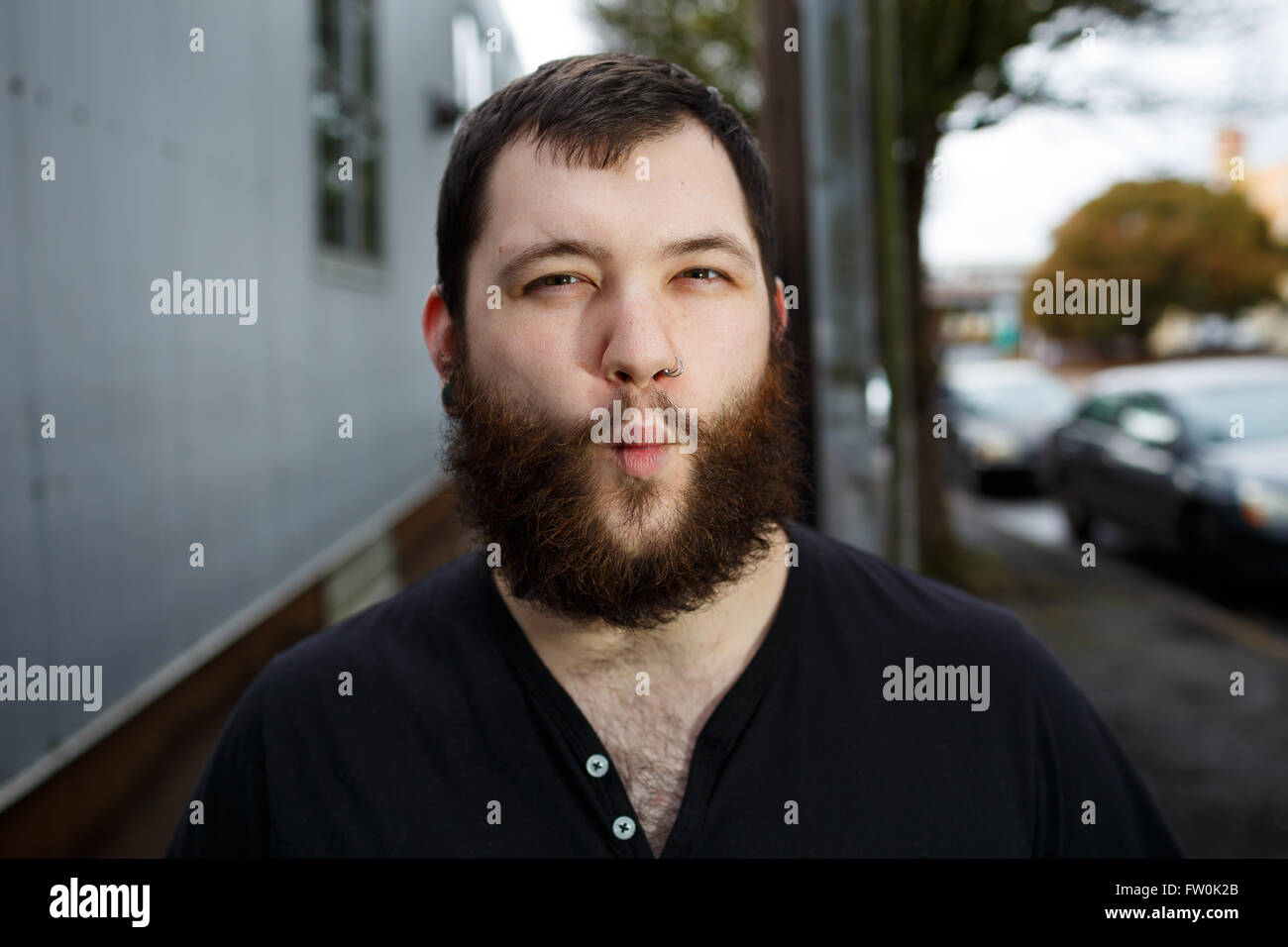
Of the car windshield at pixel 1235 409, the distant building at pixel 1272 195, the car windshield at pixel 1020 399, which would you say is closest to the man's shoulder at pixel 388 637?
the car windshield at pixel 1235 409

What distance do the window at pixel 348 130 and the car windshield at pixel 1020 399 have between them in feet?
31.5

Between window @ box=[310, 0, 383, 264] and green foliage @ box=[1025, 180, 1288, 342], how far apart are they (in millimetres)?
30494

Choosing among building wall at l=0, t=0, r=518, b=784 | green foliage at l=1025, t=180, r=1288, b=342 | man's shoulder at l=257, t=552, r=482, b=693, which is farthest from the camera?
green foliage at l=1025, t=180, r=1288, b=342

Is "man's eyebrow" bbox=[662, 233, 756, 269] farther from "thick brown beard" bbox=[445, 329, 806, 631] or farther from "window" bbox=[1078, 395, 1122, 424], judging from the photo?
"window" bbox=[1078, 395, 1122, 424]

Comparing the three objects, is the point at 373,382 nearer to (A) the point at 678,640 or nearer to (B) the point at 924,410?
(B) the point at 924,410

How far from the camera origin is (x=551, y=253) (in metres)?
1.69

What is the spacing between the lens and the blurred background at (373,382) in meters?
3.76

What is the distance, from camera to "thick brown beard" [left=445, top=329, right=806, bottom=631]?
172cm

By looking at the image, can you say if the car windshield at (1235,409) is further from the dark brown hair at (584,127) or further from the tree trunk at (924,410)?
the dark brown hair at (584,127)

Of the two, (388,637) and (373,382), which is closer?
(388,637)

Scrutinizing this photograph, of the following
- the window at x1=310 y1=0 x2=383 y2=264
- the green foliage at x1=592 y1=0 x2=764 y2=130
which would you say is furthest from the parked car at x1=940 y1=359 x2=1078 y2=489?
the window at x1=310 y1=0 x2=383 y2=264

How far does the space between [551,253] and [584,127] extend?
0.73ft

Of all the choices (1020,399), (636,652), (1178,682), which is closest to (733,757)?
(636,652)

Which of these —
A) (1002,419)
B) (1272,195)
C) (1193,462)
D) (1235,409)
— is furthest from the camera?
(1272,195)
